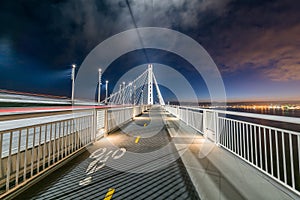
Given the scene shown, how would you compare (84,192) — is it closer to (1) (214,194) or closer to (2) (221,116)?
(1) (214,194)

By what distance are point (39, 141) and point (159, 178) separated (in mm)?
2227

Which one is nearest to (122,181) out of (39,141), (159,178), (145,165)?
(159,178)

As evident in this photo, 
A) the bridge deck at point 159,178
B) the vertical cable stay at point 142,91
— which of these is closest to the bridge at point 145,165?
the bridge deck at point 159,178

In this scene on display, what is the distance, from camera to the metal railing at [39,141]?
7.61ft

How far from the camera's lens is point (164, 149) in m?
4.27

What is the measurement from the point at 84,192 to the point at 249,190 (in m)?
2.29

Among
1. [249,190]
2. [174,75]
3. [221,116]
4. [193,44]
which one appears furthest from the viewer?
[174,75]

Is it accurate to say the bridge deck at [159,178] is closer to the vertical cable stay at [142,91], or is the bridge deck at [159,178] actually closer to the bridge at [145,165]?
the bridge at [145,165]

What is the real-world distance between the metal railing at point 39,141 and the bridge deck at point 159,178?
338 mm

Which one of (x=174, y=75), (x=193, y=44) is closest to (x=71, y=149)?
(x=193, y=44)

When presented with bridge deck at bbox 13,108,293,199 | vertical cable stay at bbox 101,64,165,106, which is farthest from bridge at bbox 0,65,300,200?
vertical cable stay at bbox 101,64,165,106

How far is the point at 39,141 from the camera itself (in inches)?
106

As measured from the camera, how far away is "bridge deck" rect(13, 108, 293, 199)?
Answer: 207cm

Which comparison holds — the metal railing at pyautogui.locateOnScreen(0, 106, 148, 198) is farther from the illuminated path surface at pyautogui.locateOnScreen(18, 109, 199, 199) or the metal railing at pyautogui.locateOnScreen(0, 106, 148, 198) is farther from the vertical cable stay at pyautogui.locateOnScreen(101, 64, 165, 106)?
the vertical cable stay at pyautogui.locateOnScreen(101, 64, 165, 106)
